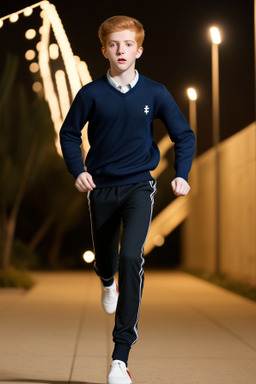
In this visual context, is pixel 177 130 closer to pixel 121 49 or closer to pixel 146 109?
pixel 146 109

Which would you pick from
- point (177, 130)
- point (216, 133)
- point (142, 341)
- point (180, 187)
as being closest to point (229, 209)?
point (216, 133)

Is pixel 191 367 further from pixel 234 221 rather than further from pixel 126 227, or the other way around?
pixel 234 221

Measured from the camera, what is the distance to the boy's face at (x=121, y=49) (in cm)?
569

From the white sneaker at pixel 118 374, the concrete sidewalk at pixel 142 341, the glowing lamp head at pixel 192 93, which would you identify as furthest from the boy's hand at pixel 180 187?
the glowing lamp head at pixel 192 93

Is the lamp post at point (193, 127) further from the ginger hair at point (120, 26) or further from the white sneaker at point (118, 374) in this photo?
the white sneaker at point (118, 374)

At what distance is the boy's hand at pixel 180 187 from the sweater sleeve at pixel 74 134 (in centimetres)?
63

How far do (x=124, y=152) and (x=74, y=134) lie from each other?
1.42 ft

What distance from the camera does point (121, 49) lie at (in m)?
5.66

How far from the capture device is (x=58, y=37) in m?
16.8

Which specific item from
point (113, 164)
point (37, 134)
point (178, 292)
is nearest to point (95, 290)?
point (178, 292)

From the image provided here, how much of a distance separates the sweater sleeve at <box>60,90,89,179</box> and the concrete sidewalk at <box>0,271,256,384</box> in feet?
5.19

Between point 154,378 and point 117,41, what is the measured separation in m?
2.55

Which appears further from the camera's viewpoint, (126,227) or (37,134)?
(37,134)

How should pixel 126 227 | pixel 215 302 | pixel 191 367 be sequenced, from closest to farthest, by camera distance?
pixel 126 227 → pixel 191 367 → pixel 215 302
